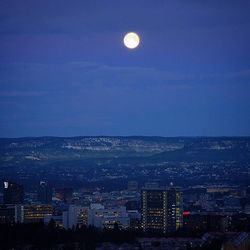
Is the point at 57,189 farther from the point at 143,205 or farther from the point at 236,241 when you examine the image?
the point at 236,241

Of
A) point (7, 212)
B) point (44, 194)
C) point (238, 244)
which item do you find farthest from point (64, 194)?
point (238, 244)

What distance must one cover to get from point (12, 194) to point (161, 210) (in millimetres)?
17463

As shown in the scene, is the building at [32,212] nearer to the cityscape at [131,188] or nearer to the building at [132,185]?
the cityscape at [131,188]

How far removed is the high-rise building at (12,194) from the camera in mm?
80000

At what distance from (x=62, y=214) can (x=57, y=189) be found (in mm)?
27897

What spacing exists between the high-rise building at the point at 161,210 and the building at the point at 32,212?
6776 millimetres

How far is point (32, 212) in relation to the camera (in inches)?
2744

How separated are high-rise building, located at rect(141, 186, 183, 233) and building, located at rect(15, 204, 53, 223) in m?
6.78

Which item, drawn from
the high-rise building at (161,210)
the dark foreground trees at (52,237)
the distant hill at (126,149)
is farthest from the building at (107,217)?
the distant hill at (126,149)

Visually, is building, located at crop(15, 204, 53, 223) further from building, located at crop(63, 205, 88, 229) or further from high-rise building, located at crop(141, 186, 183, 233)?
high-rise building, located at crop(141, 186, 183, 233)

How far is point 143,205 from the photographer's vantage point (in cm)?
7062

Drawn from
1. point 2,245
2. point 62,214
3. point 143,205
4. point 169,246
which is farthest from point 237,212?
point 2,245

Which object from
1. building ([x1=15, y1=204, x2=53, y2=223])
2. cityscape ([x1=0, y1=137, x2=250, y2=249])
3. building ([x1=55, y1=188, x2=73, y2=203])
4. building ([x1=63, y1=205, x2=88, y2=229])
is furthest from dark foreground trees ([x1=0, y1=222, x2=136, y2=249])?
building ([x1=55, y1=188, x2=73, y2=203])

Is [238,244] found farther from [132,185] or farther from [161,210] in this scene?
[132,185]
